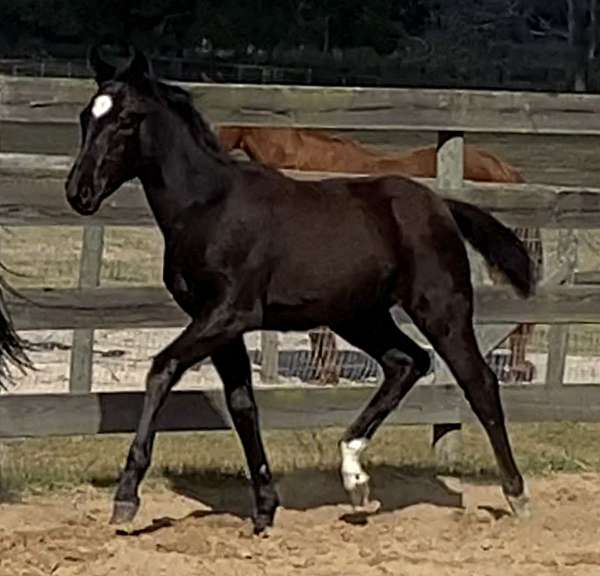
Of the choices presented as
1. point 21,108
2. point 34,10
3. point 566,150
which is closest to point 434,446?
point 21,108

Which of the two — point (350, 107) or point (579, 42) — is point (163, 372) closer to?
point (350, 107)

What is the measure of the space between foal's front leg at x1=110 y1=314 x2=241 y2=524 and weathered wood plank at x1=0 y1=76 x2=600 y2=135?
1.46 metres

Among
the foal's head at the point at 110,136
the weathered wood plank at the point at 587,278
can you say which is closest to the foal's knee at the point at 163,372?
the foal's head at the point at 110,136

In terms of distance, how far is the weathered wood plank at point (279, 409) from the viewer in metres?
7.68

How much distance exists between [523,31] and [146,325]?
65491 millimetres

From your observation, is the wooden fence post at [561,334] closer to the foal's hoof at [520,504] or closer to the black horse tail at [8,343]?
the foal's hoof at [520,504]

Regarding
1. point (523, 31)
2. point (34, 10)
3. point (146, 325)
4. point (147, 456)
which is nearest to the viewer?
point (147, 456)

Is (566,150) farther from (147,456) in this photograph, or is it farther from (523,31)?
(523,31)

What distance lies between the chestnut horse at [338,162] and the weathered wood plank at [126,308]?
4.74 feet

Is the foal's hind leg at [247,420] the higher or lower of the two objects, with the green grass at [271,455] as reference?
higher

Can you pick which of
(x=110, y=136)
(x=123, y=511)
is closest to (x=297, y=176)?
(x=110, y=136)

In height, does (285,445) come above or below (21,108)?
below

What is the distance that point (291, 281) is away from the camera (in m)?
6.83

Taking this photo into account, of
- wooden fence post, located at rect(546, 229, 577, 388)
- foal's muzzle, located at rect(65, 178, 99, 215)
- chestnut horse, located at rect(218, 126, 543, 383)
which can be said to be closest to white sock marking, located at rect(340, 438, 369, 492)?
foal's muzzle, located at rect(65, 178, 99, 215)
